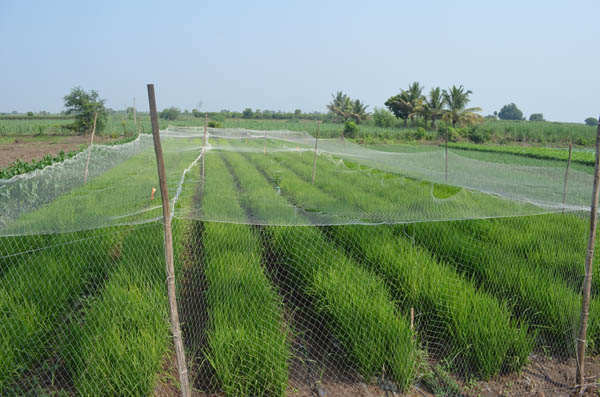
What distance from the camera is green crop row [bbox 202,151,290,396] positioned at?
2.57 meters

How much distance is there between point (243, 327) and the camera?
2.85m

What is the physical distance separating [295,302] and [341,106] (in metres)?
54.0

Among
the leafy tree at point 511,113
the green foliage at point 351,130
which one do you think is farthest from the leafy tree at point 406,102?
the leafy tree at point 511,113

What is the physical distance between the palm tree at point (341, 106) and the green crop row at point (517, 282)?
48176mm

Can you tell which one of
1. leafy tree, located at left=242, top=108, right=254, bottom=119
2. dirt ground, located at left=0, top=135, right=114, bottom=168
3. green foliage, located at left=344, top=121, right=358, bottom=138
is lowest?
dirt ground, located at left=0, top=135, right=114, bottom=168

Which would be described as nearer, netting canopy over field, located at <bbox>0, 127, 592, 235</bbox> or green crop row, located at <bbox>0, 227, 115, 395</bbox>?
green crop row, located at <bbox>0, 227, 115, 395</bbox>

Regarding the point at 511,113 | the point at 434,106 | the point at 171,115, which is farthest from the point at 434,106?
the point at 511,113

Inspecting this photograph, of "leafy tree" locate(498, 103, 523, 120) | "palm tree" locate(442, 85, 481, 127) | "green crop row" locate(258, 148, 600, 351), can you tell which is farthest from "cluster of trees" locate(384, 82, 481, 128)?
"leafy tree" locate(498, 103, 523, 120)

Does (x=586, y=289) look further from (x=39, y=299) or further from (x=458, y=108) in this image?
Result: (x=458, y=108)

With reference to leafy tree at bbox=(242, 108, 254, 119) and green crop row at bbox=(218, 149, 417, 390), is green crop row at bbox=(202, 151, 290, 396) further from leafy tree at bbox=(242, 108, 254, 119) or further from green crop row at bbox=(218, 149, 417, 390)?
leafy tree at bbox=(242, 108, 254, 119)

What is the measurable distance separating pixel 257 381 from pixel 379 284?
56.5 inches

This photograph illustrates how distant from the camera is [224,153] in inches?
773

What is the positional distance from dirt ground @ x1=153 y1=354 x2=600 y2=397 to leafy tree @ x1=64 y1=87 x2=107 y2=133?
2807 cm

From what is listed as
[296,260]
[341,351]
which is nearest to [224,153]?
[296,260]
